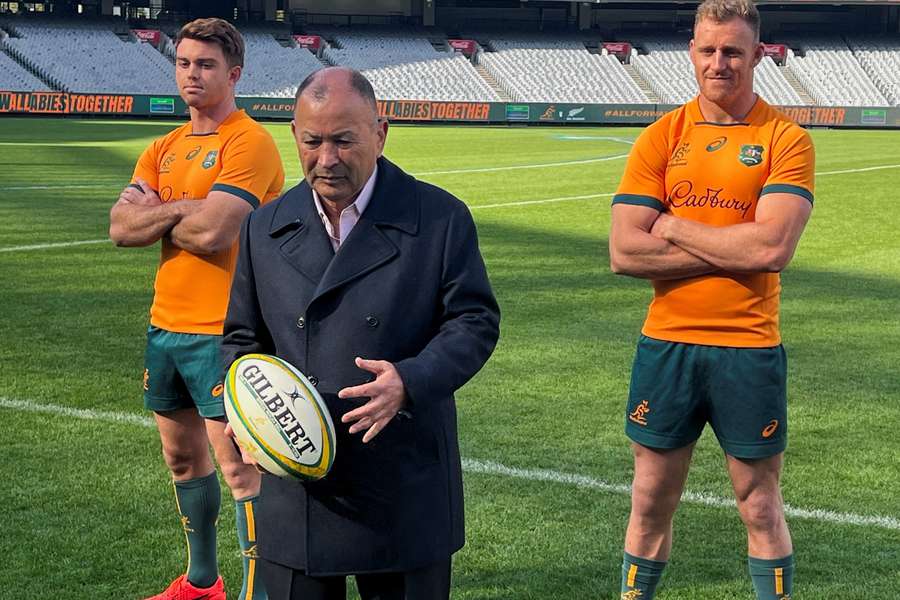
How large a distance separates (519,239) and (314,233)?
43.7 ft

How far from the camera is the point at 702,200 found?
15.1 feet

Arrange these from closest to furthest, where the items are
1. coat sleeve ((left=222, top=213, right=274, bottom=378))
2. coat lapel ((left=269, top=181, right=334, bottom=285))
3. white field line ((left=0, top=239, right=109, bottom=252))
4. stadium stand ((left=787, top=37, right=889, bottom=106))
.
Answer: coat lapel ((left=269, top=181, right=334, bottom=285)), coat sleeve ((left=222, top=213, right=274, bottom=378)), white field line ((left=0, top=239, right=109, bottom=252)), stadium stand ((left=787, top=37, right=889, bottom=106))

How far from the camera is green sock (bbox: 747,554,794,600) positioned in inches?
179

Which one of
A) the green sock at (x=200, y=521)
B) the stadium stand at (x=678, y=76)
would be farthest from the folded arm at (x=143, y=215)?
the stadium stand at (x=678, y=76)

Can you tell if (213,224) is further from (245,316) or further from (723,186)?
(723,186)

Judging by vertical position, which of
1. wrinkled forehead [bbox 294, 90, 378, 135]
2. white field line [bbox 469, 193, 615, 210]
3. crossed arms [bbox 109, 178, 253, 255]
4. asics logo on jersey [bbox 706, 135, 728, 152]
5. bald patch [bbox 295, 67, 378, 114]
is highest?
bald patch [bbox 295, 67, 378, 114]

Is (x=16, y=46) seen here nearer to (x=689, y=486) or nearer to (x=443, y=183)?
(x=443, y=183)

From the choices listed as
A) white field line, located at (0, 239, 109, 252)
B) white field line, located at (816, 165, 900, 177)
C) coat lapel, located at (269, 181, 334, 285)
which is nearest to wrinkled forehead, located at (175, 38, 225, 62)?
coat lapel, located at (269, 181, 334, 285)

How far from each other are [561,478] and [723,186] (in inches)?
113

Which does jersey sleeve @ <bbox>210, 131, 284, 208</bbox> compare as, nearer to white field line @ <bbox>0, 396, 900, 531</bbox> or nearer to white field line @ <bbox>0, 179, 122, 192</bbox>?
white field line @ <bbox>0, 396, 900, 531</bbox>

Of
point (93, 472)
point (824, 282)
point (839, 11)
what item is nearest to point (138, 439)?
point (93, 472)

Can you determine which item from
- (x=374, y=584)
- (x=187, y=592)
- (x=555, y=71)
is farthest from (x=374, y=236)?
(x=555, y=71)

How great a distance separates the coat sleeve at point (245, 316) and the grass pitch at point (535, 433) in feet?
7.49

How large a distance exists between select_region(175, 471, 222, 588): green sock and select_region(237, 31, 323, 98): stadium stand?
4936cm
